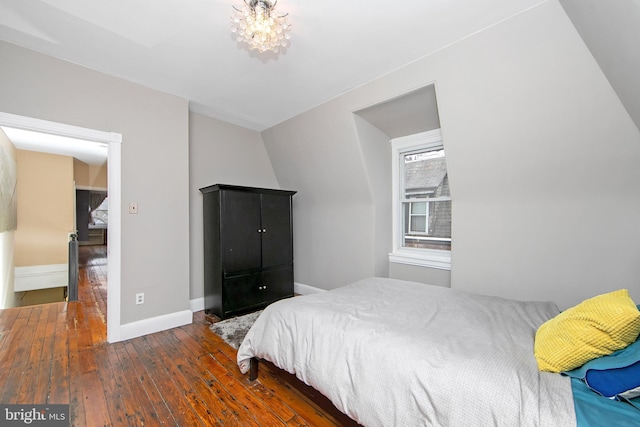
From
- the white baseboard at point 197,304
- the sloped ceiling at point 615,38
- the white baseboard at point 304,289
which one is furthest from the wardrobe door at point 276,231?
the sloped ceiling at point 615,38

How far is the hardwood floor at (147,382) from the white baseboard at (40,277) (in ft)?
11.0

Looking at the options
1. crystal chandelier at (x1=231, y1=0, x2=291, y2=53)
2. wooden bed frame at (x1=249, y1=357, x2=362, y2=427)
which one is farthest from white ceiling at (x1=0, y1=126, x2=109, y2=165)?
wooden bed frame at (x1=249, y1=357, x2=362, y2=427)

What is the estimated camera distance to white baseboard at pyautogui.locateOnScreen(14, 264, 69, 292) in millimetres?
5188

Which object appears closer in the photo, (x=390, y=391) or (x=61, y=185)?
(x=390, y=391)

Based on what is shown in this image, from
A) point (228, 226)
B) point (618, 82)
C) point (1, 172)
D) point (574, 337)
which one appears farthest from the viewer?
point (1, 172)

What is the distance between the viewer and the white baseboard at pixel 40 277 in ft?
17.0

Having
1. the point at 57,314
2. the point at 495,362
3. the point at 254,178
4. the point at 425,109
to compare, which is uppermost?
the point at 425,109

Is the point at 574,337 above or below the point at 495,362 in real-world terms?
above

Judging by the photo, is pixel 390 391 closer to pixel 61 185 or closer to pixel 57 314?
pixel 57 314

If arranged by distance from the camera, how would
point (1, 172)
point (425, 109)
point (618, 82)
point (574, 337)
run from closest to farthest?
1. point (574, 337)
2. point (618, 82)
3. point (425, 109)
4. point (1, 172)

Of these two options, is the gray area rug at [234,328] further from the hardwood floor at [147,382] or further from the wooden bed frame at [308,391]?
the wooden bed frame at [308,391]

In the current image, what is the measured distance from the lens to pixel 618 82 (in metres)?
1.56

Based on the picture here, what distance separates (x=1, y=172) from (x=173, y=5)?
3.86 meters

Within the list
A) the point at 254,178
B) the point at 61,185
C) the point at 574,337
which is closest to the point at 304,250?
the point at 254,178
